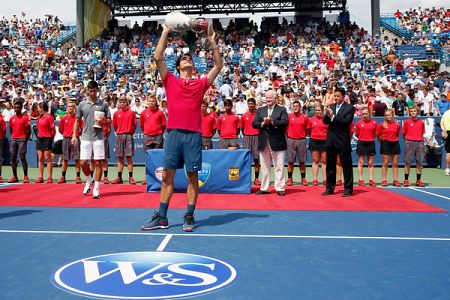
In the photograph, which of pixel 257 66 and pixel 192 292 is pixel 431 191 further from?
pixel 257 66

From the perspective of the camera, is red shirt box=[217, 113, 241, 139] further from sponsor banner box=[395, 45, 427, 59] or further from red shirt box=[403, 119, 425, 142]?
sponsor banner box=[395, 45, 427, 59]

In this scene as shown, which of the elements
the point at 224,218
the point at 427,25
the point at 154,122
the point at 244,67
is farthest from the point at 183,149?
the point at 427,25

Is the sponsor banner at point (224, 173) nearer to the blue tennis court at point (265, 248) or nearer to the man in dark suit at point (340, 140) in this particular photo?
the man in dark suit at point (340, 140)

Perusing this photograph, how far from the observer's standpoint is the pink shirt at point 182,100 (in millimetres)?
6227

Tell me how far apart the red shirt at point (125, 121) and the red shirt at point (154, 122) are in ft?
1.97

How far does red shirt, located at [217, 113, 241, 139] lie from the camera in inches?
479

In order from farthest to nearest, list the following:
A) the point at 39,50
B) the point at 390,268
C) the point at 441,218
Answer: the point at 39,50 → the point at 441,218 → the point at 390,268

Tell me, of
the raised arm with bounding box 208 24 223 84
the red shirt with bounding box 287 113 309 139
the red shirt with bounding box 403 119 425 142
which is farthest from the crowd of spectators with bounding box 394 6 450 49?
the raised arm with bounding box 208 24 223 84

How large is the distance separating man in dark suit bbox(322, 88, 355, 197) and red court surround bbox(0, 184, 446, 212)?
0.32 m

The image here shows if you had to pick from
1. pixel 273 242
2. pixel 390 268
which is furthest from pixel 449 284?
pixel 273 242

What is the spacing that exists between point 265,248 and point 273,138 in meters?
4.72

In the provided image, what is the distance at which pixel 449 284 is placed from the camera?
13.5 feet

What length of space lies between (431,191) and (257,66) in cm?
1650

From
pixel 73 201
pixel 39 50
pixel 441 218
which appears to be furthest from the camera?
pixel 39 50
